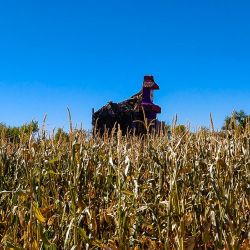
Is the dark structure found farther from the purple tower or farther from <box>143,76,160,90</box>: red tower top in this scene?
<box>143,76,160,90</box>: red tower top

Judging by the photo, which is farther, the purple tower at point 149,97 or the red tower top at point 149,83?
the red tower top at point 149,83

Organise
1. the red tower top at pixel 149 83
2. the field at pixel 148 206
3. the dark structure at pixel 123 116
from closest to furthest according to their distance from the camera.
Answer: the field at pixel 148 206 → the dark structure at pixel 123 116 → the red tower top at pixel 149 83

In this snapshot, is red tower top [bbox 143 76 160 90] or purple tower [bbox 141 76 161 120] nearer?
purple tower [bbox 141 76 161 120]

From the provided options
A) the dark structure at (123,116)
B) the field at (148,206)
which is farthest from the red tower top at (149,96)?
the field at (148,206)

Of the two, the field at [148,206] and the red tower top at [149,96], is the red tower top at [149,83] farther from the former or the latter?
the field at [148,206]

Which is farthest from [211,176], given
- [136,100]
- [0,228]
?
[136,100]

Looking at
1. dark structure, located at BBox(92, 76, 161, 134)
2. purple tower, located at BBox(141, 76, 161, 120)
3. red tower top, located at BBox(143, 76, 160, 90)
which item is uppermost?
red tower top, located at BBox(143, 76, 160, 90)

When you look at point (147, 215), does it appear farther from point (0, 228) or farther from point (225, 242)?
point (0, 228)

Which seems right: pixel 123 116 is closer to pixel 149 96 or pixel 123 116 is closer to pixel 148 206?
pixel 149 96

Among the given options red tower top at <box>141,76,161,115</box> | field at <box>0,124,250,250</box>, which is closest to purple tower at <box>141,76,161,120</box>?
red tower top at <box>141,76,161,115</box>

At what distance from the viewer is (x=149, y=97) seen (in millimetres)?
28109

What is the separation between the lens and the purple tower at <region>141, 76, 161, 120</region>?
27562 millimetres

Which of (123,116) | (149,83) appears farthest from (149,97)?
(123,116)

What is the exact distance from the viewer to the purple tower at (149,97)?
27562 mm
